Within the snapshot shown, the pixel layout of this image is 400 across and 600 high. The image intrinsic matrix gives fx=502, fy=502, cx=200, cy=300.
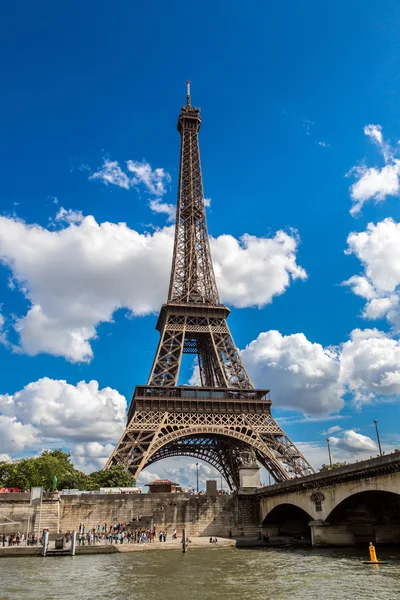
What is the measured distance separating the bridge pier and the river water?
12.3ft

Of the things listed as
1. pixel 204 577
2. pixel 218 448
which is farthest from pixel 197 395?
pixel 204 577

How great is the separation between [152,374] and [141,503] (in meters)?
19.7

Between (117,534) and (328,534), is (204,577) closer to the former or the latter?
(328,534)

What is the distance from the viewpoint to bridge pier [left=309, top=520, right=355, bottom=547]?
4116cm

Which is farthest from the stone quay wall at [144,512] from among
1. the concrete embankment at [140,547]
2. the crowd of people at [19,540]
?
the concrete embankment at [140,547]

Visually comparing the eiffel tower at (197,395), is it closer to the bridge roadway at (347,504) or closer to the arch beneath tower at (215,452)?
the arch beneath tower at (215,452)

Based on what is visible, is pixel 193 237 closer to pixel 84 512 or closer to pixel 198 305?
pixel 198 305

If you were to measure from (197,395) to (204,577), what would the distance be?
4357 cm

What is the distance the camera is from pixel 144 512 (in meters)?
54.8

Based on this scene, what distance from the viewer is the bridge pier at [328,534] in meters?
41.2

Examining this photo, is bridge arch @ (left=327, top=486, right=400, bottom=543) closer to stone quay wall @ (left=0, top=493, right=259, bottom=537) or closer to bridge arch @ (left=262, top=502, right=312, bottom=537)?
bridge arch @ (left=262, top=502, right=312, bottom=537)

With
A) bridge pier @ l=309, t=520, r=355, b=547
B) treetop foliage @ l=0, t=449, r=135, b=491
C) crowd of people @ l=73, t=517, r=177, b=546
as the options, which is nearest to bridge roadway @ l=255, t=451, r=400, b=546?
bridge pier @ l=309, t=520, r=355, b=547

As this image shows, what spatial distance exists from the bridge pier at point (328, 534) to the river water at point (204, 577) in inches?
148

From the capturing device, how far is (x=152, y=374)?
7088 cm
